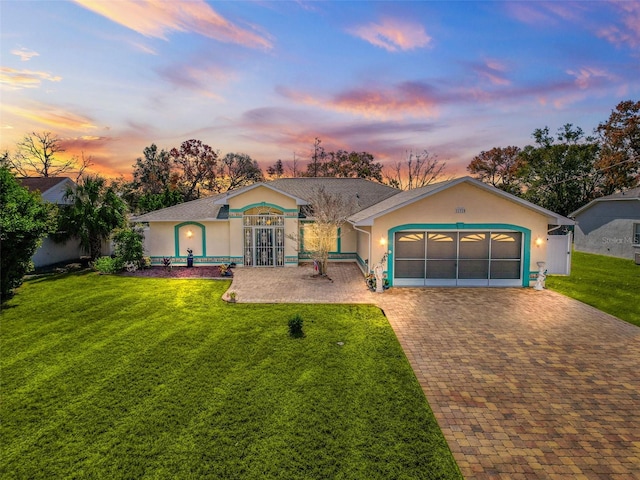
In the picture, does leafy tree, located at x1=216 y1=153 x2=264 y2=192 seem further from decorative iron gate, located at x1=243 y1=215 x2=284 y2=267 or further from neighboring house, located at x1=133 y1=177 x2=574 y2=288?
neighboring house, located at x1=133 y1=177 x2=574 y2=288

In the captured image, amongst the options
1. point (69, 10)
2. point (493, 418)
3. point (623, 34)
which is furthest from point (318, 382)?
point (623, 34)

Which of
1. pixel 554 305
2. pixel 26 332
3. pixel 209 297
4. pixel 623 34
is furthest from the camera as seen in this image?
pixel 623 34

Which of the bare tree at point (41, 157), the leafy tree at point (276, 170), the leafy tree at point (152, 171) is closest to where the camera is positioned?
the bare tree at point (41, 157)

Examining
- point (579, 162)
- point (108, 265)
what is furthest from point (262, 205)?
point (579, 162)

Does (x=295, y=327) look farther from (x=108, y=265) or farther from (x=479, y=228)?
(x=108, y=265)

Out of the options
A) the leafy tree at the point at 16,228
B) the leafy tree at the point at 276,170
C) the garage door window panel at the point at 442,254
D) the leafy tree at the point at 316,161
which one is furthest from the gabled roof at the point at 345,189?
the leafy tree at the point at 276,170

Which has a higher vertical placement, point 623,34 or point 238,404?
point 623,34

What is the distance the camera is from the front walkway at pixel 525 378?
473cm

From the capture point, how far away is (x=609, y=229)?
83.5ft

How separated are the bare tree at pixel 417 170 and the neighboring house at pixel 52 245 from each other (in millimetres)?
34948

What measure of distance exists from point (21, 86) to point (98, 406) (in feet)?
44.1

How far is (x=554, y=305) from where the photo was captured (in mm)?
12242

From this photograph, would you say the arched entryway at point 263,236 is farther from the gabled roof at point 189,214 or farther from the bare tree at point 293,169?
the bare tree at point 293,169

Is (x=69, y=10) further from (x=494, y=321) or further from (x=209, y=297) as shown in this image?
(x=494, y=321)
